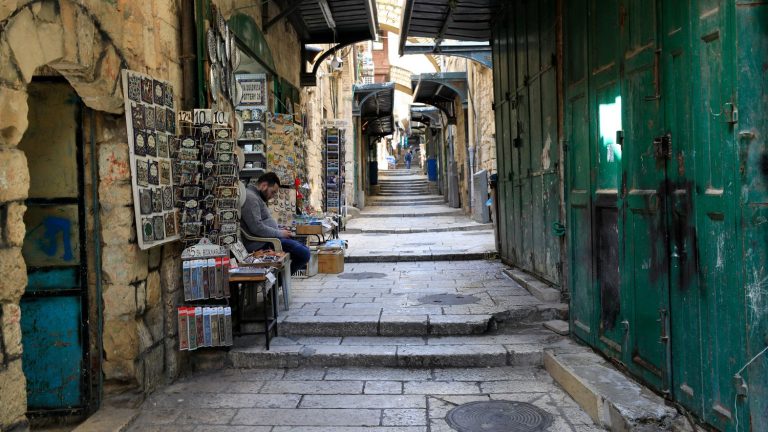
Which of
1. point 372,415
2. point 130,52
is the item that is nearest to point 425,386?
point 372,415

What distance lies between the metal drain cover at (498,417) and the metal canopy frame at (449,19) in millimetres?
5664

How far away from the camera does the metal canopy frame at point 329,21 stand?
8688mm

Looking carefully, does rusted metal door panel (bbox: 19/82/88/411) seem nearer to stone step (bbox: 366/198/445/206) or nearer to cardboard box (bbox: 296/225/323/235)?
cardboard box (bbox: 296/225/323/235)

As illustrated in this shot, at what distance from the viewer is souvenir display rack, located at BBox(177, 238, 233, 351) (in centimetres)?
455

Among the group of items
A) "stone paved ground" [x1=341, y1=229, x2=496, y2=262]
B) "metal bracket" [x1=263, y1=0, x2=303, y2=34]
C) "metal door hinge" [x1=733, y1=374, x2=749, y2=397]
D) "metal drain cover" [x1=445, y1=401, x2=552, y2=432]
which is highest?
"metal bracket" [x1=263, y1=0, x2=303, y2=34]

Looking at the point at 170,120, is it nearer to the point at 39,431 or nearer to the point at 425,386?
the point at 39,431

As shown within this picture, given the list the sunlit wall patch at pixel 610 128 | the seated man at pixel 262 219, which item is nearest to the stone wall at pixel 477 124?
the seated man at pixel 262 219

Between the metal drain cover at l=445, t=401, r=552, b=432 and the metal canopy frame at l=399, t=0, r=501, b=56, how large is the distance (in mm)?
5664

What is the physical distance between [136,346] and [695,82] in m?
3.87

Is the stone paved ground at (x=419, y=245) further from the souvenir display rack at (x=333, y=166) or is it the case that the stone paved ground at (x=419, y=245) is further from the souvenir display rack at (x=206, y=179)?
the souvenir display rack at (x=206, y=179)

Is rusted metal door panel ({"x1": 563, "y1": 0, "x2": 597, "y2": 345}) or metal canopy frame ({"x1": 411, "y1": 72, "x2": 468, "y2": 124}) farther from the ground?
metal canopy frame ({"x1": 411, "y1": 72, "x2": 468, "y2": 124})

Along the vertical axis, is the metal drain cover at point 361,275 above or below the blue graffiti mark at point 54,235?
below

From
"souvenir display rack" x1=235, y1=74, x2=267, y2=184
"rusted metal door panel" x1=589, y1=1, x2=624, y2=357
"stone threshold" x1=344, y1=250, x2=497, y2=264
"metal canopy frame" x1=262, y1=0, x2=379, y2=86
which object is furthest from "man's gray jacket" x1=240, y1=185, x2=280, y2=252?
"rusted metal door panel" x1=589, y1=1, x2=624, y2=357

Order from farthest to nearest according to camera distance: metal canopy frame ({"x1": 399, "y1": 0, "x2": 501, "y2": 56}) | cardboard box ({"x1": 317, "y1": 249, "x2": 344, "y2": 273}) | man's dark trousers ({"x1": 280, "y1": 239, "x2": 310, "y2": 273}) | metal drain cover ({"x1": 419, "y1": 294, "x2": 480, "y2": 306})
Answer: cardboard box ({"x1": 317, "y1": 249, "x2": 344, "y2": 273})
metal canopy frame ({"x1": 399, "y1": 0, "x2": 501, "y2": 56})
man's dark trousers ({"x1": 280, "y1": 239, "x2": 310, "y2": 273})
metal drain cover ({"x1": 419, "y1": 294, "x2": 480, "y2": 306})
